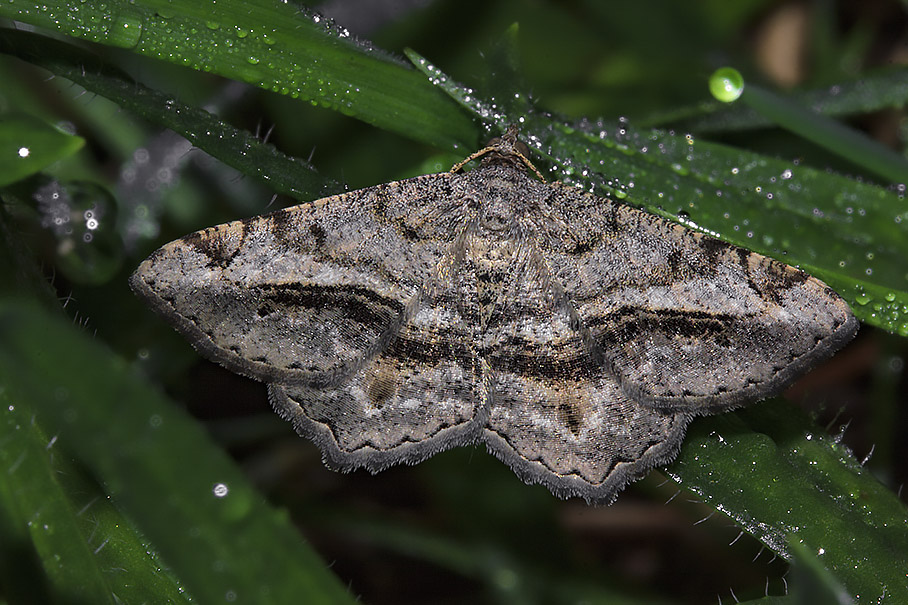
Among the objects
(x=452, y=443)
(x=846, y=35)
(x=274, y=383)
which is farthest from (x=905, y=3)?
(x=274, y=383)

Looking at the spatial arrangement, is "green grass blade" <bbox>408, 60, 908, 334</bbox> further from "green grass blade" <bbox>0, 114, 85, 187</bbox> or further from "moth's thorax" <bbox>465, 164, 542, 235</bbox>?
→ "green grass blade" <bbox>0, 114, 85, 187</bbox>

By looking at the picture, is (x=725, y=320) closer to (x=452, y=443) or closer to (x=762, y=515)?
(x=762, y=515)

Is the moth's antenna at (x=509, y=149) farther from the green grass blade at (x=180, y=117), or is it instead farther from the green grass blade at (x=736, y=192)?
the green grass blade at (x=180, y=117)

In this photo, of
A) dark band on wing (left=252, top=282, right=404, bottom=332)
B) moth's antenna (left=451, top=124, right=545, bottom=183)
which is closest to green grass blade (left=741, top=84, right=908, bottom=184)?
moth's antenna (left=451, top=124, right=545, bottom=183)

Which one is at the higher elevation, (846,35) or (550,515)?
(846,35)

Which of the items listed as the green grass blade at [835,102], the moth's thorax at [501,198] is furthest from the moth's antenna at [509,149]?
the green grass blade at [835,102]

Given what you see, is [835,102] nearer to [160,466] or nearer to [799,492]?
[799,492]

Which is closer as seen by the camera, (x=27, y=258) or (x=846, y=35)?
(x=27, y=258)
